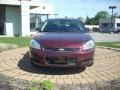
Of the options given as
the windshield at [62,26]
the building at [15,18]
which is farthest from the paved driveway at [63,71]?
the building at [15,18]

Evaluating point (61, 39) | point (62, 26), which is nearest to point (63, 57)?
point (61, 39)

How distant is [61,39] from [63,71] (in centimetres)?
87

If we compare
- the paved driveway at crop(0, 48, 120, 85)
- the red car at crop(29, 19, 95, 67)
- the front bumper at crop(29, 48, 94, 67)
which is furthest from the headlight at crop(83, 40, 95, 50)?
the paved driveway at crop(0, 48, 120, 85)

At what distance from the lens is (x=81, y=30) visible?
27.4 ft

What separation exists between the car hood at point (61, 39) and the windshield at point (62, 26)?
2.55 ft

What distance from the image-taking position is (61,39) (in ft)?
22.9

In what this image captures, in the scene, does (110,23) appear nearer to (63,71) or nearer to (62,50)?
(63,71)

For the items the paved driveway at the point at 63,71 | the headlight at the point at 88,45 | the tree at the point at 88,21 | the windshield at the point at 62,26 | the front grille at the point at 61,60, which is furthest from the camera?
the tree at the point at 88,21

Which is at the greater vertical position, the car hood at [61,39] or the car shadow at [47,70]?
the car hood at [61,39]

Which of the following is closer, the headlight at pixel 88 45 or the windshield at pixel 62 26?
the headlight at pixel 88 45

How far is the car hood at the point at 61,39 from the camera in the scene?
673 centimetres

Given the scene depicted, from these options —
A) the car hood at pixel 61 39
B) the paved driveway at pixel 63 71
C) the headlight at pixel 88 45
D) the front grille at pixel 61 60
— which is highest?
the car hood at pixel 61 39

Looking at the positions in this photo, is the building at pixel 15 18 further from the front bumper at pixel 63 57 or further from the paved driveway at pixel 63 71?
the front bumper at pixel 63 57

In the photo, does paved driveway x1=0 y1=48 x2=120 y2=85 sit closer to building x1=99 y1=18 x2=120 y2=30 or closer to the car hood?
the car hood
